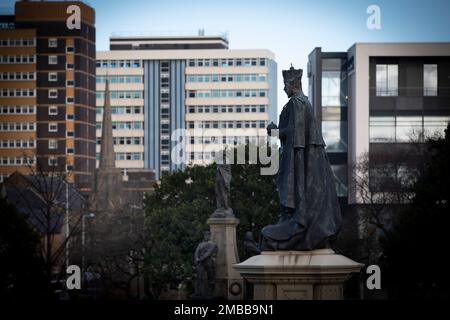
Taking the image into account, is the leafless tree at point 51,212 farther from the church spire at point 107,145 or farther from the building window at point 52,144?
the building window at point 52,144

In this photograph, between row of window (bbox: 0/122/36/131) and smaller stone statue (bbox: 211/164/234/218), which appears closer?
smaller stone statue (bbox: 211/164/234/218)

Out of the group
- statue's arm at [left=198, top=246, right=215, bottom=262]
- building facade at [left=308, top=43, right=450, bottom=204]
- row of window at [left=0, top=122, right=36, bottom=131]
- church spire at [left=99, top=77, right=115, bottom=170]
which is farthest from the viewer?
row of window at [left=0, top=122, right=36, bottom=131]

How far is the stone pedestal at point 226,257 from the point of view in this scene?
167ft

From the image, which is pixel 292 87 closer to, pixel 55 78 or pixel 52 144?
pixel 52 144

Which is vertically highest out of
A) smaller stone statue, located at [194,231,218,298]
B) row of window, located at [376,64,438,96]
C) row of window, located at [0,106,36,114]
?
row of window, located at [0,106,36,114]

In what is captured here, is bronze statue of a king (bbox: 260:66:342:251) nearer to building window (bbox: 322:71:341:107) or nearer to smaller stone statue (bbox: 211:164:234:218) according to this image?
smaller stone statue (bbox: 211:164:234:218)

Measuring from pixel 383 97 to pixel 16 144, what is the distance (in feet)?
326

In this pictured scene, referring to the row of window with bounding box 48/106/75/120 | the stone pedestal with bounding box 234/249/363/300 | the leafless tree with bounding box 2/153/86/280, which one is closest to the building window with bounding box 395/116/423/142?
the leafless tree with bounding box 2/153/86/280

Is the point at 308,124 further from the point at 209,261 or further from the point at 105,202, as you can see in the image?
the point at 105,202

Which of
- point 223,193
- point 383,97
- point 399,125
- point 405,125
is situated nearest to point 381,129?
point 399,125

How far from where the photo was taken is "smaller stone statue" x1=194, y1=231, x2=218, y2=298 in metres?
49.3

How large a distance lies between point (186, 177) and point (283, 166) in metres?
51.6

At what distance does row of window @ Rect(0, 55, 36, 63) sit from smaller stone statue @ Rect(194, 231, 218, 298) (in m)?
145

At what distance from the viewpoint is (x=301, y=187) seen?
79.6 ft
